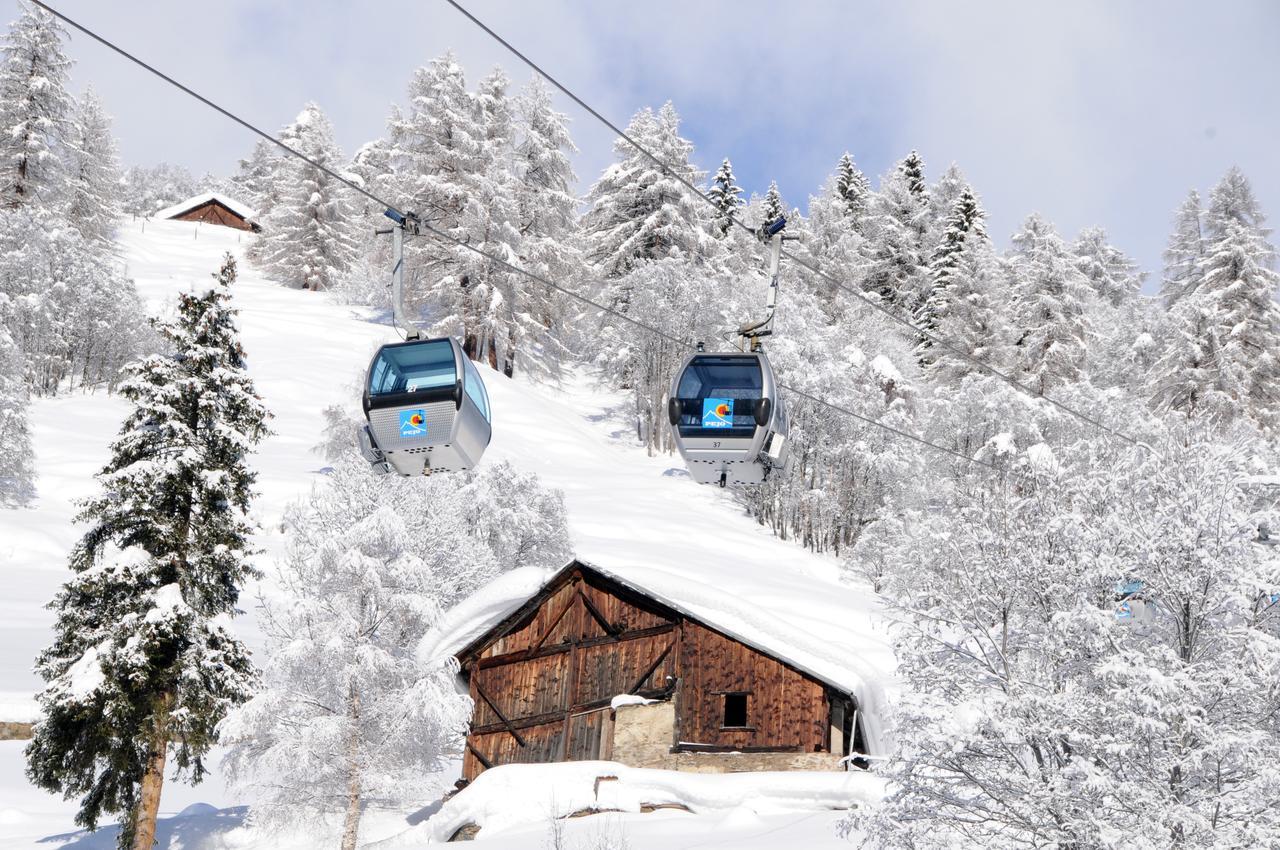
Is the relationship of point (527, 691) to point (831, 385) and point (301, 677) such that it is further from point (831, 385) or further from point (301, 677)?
point (831, 385)

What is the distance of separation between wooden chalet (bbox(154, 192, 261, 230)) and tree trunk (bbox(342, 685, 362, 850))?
87109 millimetres

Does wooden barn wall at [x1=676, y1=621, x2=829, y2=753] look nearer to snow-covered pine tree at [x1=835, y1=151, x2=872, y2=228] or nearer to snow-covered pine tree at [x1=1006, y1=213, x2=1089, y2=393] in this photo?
snow-covered pine tree at [x1=1006, y1=213, x2=1089, y2=393]

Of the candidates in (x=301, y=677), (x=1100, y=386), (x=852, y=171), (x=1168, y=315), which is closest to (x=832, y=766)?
(x=301, y=677)

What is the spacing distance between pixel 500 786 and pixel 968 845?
1369 cm

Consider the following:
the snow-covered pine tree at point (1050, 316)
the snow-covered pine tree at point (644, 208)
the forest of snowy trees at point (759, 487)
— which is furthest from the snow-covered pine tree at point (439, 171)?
the snow-covered pine tree at point (1050, 316)

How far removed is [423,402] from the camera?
12758mm

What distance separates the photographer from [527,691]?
28656 mm

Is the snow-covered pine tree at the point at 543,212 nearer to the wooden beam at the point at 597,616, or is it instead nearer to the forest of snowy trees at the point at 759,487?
the forest of snowy trees at the point at 759,487

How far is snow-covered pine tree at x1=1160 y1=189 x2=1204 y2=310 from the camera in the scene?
53.6 meters

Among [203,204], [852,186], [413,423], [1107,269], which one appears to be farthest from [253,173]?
[413,423]

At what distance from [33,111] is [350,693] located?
161 feet

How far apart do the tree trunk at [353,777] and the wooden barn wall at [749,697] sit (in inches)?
273

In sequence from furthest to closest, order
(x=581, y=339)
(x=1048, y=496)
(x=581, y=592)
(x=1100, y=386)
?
(x=581, y=339)
(x=1100, y=386)
(x=581, y=592)
(x=1048, y=496)

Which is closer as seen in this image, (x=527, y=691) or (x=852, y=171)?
(x=527, y=691)
